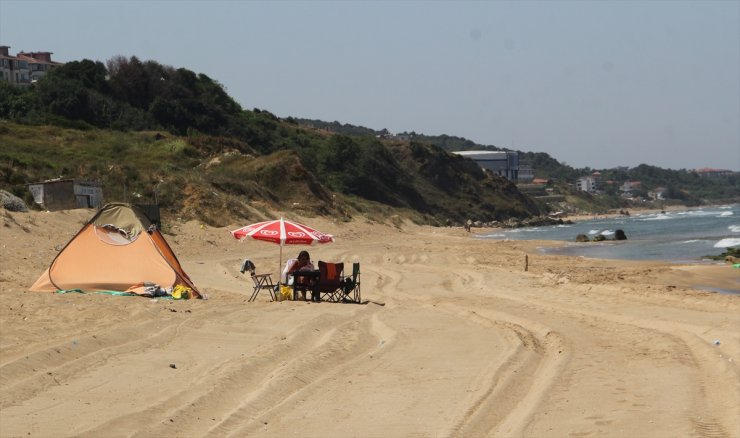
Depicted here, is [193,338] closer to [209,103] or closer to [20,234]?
[20,234]

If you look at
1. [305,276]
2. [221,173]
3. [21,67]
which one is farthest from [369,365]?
[21,67]

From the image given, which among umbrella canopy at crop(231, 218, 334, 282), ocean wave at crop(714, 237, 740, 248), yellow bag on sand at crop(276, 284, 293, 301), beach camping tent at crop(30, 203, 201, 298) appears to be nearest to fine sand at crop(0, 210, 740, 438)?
yellow bag on sand at crop(276, 284, 293, 301)

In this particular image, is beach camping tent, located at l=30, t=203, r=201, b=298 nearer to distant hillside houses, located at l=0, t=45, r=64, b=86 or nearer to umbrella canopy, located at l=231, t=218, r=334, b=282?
umbrella canopy, located at l=231, t=218, r=334, b=282

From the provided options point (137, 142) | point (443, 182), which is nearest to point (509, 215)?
point (443, 182)

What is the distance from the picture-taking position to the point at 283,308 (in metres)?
14.6

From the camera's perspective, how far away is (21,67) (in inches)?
3775

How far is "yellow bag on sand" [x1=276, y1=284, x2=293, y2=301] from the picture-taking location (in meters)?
16.4

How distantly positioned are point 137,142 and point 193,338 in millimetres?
45010

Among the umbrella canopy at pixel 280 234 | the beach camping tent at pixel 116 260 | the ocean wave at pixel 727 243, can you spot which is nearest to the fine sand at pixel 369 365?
the beach camping tent at pixel 116 260

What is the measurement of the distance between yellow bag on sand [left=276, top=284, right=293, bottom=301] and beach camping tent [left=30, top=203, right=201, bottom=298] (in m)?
Result: 1.54

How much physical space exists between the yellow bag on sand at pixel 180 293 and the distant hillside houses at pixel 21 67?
80.9 metres

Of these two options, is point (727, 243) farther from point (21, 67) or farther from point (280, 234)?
point (21, 67)

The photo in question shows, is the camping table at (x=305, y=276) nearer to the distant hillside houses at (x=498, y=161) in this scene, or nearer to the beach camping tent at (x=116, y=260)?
the beach camping tent at (x=116, y=260)

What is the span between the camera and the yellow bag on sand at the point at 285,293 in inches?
647
